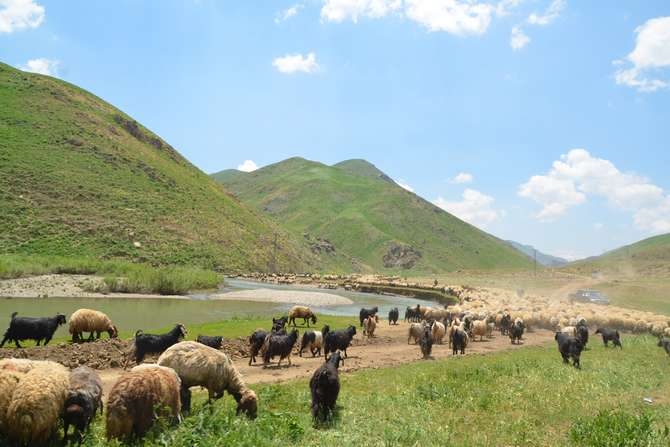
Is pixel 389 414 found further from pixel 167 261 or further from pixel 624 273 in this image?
pixel 624 273

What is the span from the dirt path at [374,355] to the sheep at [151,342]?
81 centimetres

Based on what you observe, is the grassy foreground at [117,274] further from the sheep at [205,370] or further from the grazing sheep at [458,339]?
the sheep at [205,370]

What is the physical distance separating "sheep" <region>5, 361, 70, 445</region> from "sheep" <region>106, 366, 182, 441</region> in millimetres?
785

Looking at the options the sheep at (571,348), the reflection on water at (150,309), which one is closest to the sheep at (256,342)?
the reflection on water at (150,309)

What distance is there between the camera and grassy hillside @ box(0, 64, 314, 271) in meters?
64.4

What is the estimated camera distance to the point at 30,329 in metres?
18.7

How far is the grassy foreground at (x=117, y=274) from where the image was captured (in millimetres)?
44094

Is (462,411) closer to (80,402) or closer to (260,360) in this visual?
(80,402)

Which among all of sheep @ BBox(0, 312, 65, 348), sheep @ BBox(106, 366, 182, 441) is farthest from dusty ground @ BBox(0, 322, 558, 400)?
sheep @ BBox(106, 366, 182, 441)

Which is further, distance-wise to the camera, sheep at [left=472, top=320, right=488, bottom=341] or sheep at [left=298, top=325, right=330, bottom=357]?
sheep at [left=472, top=320, right=488, bottom=341]

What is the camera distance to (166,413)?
8.02 meters

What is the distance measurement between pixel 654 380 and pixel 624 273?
99946 millimetres

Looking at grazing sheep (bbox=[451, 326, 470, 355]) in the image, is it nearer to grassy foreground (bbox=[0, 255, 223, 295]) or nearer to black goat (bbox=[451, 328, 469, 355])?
black goat (bbox=[451, 328, 469, 355])

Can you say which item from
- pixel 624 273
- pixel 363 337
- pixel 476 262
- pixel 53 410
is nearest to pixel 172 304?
pixel 363 337
